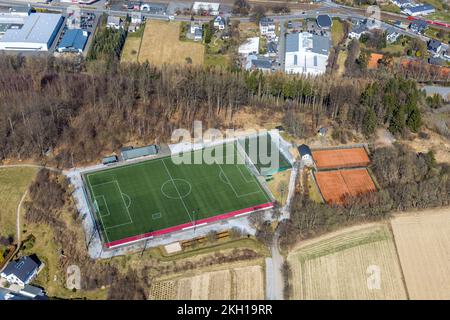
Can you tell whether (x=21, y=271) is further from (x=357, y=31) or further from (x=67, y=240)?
(x=357, y=31)

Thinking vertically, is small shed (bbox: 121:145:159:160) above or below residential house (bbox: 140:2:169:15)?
below

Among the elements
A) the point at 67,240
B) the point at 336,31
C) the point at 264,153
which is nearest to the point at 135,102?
the point at 264,153

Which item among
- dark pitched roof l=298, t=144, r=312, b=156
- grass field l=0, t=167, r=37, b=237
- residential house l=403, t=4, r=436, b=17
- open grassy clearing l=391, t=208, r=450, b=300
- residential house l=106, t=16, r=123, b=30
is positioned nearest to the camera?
open grassy clearing l=391, t=208, r=450, b=300

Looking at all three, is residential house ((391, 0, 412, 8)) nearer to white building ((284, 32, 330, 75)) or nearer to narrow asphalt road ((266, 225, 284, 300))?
white building ((284, 32, 330, 75))

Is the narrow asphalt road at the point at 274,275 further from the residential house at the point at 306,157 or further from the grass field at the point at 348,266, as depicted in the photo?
the residential house at the point at 306,157

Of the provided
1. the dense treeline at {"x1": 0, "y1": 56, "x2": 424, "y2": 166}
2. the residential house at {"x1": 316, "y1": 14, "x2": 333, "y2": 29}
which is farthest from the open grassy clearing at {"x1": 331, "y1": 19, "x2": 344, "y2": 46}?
the dense treeline at {"x1": 0, "y1": 56, "x2": 424, "y2": 166}

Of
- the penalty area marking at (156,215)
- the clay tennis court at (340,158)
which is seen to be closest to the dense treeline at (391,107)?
the clay tennis court at (340,158)
